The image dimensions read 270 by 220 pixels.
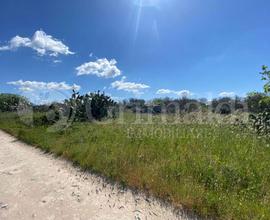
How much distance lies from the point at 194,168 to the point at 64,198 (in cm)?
288

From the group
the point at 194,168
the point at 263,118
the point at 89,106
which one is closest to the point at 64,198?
the point at 194,168

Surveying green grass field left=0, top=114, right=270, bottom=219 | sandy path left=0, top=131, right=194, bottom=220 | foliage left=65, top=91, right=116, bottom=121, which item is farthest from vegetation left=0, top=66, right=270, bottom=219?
foliage left=65, top=91, right=116, bottom=121

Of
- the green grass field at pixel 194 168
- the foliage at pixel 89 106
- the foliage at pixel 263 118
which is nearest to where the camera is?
the green grass field at pixel 194 168

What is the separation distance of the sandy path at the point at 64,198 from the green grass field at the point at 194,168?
389 millimetres

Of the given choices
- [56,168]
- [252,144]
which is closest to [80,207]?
[56,168]

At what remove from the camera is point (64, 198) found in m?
4.86

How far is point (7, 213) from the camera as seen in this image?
4355 mm

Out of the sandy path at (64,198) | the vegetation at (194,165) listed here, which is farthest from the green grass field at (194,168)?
the sandy path at (64,198)

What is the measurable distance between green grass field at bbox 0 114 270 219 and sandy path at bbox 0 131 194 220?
389mm

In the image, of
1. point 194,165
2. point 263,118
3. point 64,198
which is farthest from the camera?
point 263,118

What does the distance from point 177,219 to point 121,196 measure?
51.4 inches

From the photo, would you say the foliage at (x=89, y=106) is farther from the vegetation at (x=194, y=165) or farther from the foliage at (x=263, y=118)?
the foliage at (x=263, y=118)

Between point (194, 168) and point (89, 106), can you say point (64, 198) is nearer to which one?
point (194, 168)

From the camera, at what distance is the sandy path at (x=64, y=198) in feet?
13.9
